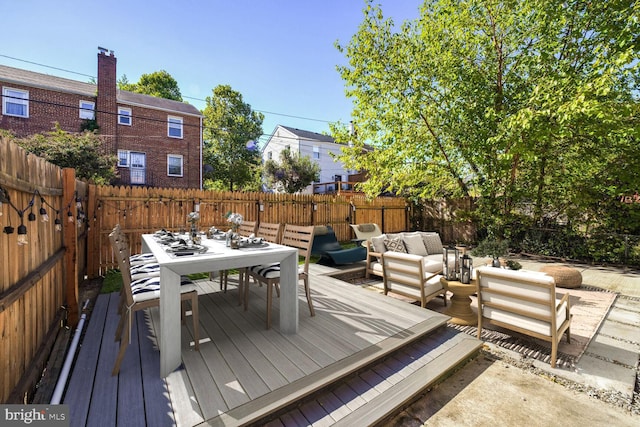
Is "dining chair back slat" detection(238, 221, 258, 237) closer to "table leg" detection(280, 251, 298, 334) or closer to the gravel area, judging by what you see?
"table leg" detection(280, 251, 298, 334)

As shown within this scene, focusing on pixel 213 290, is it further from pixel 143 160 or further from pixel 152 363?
pixel 143 160

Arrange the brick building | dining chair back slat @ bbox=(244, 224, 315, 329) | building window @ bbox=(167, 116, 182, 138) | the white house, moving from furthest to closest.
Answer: the white house < building window @ bbox=(167, 116, 182, 138) < the brick building < dining chair back slat @ bbox=(244, 224, 315, 329)

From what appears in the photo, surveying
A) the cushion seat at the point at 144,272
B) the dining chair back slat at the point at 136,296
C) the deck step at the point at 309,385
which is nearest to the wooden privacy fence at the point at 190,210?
the cushion seat at the point at 144,272

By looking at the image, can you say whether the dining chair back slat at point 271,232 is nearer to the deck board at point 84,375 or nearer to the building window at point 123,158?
the deck board at point 84,375

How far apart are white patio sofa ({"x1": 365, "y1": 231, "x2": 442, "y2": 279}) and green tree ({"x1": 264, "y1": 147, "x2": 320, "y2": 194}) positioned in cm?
1089

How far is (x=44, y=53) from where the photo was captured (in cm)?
1120

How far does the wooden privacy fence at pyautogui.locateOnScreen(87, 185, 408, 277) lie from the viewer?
537 cm

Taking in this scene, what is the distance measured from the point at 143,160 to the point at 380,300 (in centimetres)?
1468

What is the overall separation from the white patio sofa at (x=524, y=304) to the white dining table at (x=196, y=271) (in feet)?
6.56

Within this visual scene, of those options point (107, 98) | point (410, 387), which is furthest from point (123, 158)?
point (410, 387)

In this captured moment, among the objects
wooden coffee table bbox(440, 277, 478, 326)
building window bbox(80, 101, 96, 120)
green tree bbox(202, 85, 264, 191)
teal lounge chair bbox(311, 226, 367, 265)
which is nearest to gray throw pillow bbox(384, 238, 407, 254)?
teal lounge chair bbox(311, 226, 367, 265)

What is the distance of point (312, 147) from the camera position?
2019 cm

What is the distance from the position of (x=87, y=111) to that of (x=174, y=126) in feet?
11.9

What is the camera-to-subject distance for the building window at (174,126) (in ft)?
48.0
